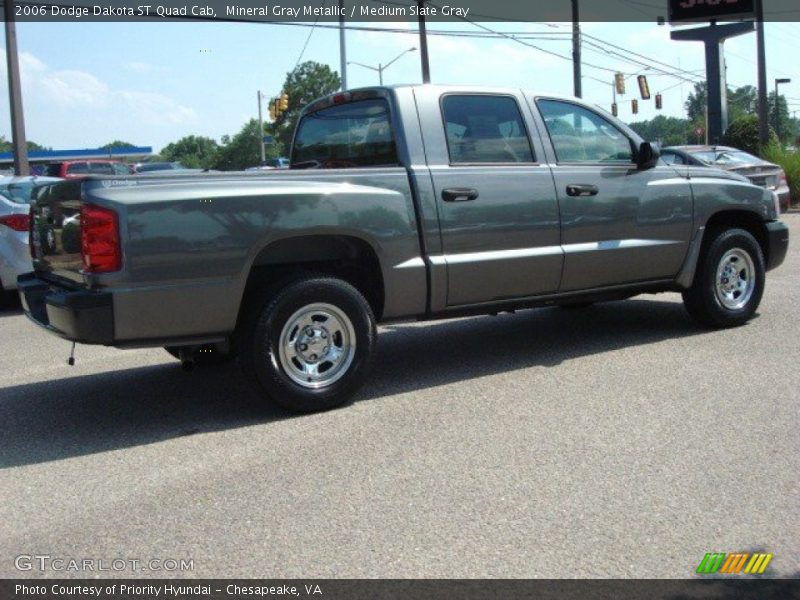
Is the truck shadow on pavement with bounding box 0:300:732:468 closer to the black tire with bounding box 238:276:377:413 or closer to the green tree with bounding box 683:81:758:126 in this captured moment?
the black tire with bounding box 238:276:377:413

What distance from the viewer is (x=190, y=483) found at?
13.9ft

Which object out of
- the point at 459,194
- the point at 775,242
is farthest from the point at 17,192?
the point at 775,242

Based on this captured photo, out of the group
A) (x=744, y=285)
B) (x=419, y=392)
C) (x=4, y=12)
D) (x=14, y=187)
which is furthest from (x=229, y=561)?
(x=4, y=12)

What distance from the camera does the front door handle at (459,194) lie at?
18.7 feet

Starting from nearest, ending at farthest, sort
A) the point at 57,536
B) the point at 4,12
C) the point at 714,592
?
1. the point at 714,592
2. the point at 57,536
3. the point at 4,12

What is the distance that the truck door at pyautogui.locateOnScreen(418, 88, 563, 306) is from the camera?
227 inches

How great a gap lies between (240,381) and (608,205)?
300cm

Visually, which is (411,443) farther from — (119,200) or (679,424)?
(119,200)

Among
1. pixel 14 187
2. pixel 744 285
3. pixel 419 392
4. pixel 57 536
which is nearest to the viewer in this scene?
pixel 57 536

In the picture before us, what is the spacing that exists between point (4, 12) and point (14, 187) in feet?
43.0

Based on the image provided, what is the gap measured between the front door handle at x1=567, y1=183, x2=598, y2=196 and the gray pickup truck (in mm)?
16

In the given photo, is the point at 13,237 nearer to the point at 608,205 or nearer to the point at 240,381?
the point at 240,381
